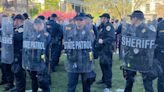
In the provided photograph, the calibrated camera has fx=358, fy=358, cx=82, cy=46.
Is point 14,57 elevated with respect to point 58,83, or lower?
elevated

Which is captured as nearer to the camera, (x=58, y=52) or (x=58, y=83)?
(x=58, y=83)

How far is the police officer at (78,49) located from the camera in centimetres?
750

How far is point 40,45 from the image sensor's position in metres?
7.50

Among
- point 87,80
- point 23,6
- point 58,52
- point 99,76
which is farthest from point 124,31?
point 23,6

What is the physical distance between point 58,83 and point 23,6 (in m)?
31.9

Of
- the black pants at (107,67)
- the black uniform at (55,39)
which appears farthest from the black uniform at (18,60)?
the black uniform at (55,39)

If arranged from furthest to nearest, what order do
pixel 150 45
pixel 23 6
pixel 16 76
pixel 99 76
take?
1. pixel 23 6
2. pixel 99 76
3. pixel 16 76
4. pixel 150 45

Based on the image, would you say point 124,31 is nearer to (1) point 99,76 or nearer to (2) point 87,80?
(2) point 87,80

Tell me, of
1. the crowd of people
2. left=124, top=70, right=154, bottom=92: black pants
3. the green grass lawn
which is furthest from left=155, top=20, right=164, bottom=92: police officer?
the green grass lawn

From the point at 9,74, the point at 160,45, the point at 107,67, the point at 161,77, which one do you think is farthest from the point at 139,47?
the point at 9,74

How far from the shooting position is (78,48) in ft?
24.6

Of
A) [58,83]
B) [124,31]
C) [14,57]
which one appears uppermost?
[124,31]

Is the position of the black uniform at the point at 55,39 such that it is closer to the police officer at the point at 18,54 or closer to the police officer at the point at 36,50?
the police officer at the point at 18,54

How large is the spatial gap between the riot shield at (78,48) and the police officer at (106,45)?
196 centimetres
